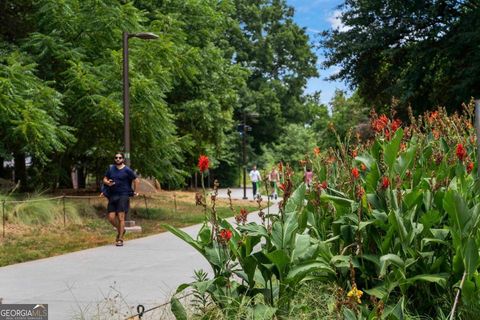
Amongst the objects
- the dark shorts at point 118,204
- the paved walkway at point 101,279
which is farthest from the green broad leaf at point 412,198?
the dark shorts at point 118,204

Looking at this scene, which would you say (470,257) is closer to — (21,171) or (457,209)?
(457,209)

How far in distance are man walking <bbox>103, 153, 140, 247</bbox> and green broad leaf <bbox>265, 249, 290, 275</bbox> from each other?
8.05 m

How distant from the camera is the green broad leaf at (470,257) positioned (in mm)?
4418

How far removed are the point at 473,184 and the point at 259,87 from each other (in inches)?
2254

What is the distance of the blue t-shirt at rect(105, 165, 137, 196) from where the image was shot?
1238 centimetres

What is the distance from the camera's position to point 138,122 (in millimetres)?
17453

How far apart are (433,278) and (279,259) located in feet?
3.64

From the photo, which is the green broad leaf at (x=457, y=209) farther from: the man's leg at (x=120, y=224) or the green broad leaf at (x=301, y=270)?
the man's leg at (x=120, y=224)

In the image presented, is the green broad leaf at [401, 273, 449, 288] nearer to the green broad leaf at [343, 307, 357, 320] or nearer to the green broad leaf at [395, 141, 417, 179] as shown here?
the green broad leaf at [343, 307, 357, 320]

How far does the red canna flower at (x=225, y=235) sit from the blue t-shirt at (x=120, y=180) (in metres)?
8.02

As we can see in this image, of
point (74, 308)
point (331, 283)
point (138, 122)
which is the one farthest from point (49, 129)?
point (331, 283)

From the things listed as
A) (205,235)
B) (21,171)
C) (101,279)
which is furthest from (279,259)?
(21,171)

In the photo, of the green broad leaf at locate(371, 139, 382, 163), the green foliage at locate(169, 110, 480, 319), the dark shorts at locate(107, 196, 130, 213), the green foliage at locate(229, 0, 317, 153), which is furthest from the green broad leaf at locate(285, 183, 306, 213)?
the green foliage at locate(229, 0, 317, 153)

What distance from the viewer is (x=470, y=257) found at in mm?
4441
